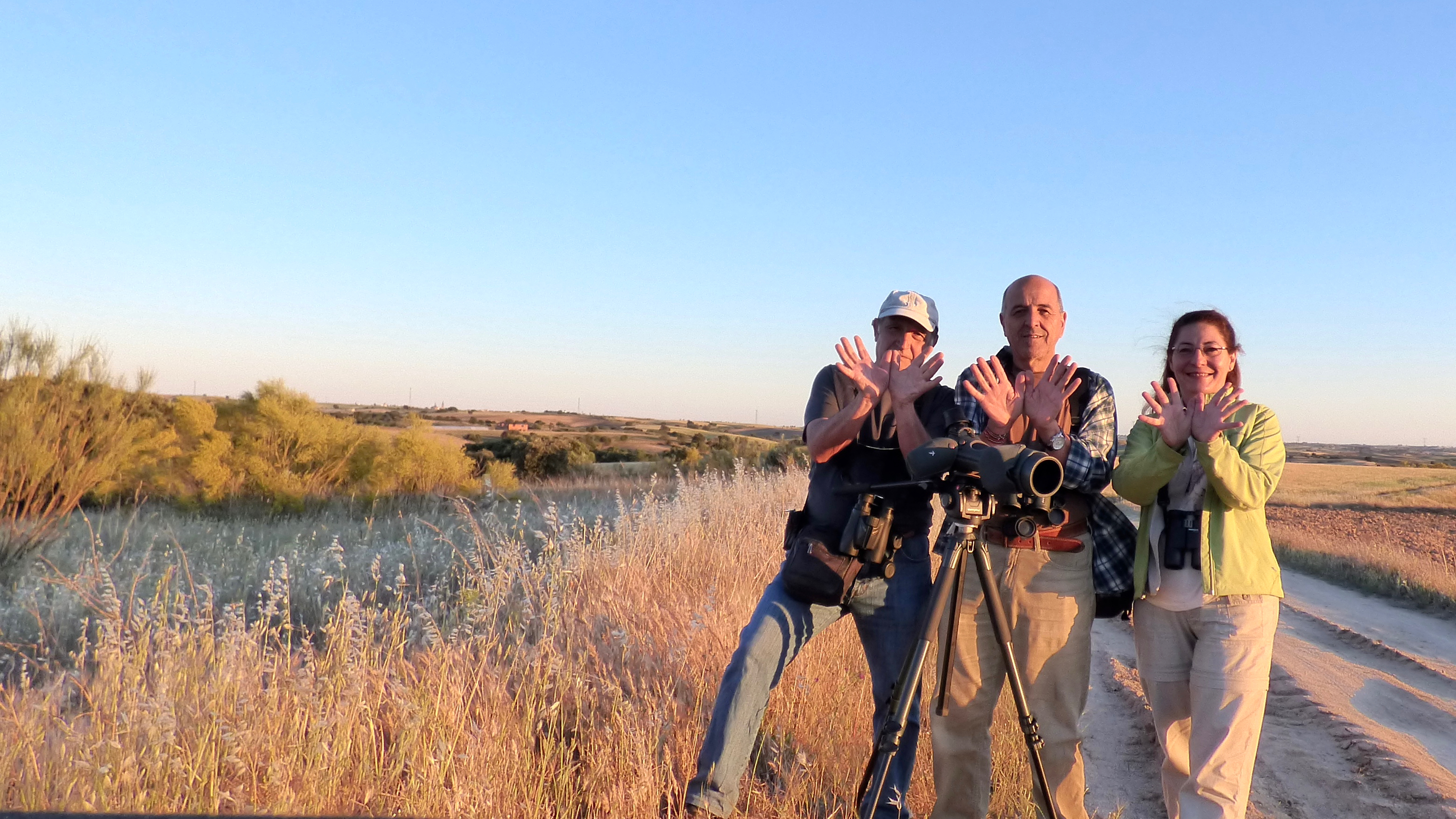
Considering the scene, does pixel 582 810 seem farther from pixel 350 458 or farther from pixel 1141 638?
pixel 350 458

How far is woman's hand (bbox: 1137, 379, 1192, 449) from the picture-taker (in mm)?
2490

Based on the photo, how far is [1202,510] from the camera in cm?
262

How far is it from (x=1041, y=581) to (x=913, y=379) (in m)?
0.80

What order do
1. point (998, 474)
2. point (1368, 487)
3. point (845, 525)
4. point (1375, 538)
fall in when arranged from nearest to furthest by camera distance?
point (998, 474) < point (845, 525) < point (1375, 538) < point (1368, 487)

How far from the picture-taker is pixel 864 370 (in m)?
2.75

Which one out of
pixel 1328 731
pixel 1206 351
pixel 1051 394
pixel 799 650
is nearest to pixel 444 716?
pixel 799 650

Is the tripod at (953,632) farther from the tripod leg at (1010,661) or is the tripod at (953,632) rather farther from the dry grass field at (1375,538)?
the dry grass field at (1375,538)

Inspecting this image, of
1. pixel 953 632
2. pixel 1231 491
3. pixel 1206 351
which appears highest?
pixel 1206 351

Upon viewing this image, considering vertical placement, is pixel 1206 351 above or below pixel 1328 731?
above

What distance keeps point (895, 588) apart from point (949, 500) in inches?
24.9

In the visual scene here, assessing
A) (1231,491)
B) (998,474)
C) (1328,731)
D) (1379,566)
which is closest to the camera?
(998,474)

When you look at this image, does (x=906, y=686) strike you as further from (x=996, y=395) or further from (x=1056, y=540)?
(x=996, y=395)

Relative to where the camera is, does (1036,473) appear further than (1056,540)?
No

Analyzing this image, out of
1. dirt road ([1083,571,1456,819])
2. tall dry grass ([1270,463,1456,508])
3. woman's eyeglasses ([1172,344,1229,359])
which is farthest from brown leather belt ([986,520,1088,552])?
tall dry grass ([1270,463,1456,508])
